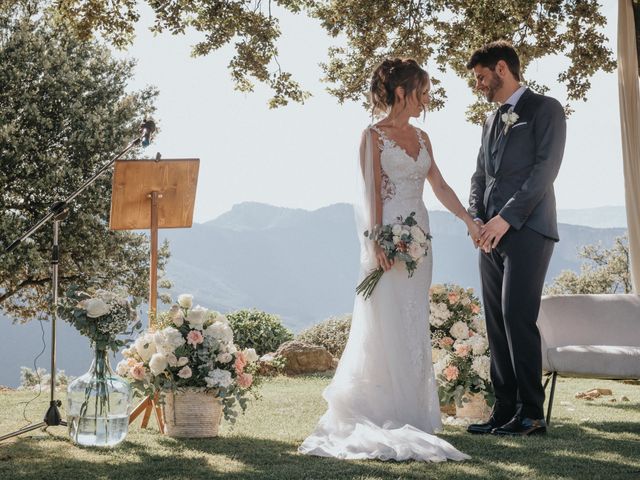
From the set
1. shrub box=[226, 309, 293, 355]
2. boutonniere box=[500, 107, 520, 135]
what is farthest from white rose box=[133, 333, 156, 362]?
shrub box=[226, 309, 293, 355]

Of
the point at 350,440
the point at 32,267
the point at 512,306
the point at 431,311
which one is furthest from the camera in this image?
the point at 32,267

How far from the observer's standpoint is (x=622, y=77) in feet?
21.9

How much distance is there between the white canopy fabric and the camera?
6.60 metres

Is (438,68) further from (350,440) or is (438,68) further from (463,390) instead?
(350,440)

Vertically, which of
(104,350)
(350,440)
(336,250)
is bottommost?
(350,440)

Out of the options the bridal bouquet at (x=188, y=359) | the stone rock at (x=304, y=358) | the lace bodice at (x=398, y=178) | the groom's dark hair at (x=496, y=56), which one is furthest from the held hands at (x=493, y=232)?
the stone rock at (x=304, y=358)

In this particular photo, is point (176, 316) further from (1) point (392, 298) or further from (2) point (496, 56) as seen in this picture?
(2) point (496, 56)

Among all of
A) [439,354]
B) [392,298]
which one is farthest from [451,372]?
[392,298]

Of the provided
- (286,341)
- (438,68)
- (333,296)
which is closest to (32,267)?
(286,341)

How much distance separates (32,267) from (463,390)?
9826 millimetres

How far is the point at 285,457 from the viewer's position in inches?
151

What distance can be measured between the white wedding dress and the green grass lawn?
0.91 ft

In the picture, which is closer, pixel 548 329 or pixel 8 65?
pixel 548 329

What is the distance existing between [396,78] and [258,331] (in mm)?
6314
